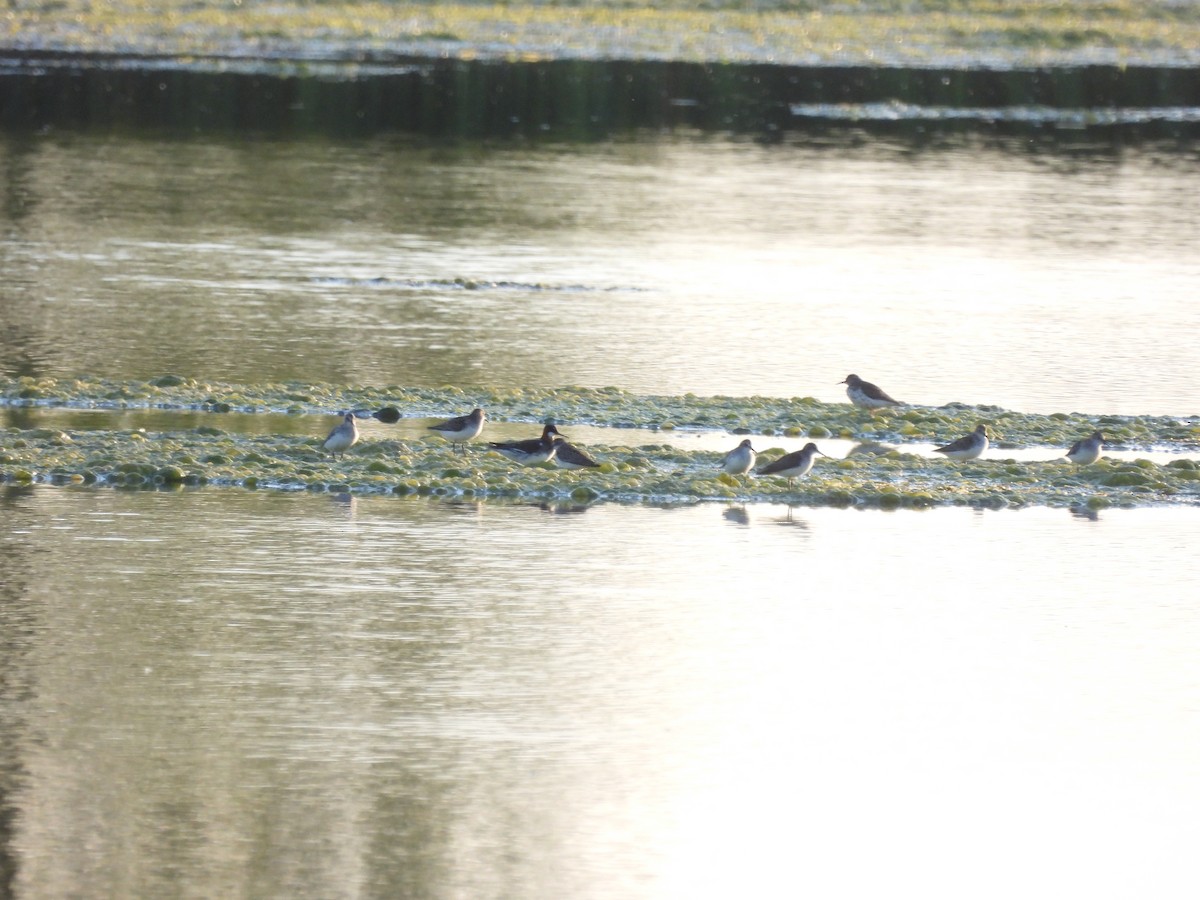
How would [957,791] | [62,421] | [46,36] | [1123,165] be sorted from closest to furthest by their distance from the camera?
[957,791] < [62,421] < [1123,165] < [46,36]

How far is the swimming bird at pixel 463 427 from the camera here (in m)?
19.1

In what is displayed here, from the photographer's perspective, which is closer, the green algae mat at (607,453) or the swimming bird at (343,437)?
the green algae mat at (607,453)

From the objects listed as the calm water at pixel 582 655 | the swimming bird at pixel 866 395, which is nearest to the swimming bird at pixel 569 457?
the calm water at pixel 582 655

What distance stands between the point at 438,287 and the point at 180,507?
13.6 meters

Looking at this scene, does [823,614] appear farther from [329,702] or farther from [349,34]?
[349,34]

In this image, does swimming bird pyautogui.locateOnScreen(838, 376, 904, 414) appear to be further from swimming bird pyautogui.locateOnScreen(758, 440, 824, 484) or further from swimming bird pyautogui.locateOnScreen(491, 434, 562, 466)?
swimming bird pyautogui.locateOnScreen(491, 434, 562, 466)

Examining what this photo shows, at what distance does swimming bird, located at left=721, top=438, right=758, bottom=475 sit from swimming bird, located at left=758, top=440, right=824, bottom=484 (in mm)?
193

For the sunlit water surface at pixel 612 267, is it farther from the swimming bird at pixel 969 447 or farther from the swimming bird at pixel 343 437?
the swimming bird at pixel 343 437

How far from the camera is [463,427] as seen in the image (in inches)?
753

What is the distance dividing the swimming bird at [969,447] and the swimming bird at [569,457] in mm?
3446

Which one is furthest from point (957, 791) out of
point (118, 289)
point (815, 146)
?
point (815, 146)

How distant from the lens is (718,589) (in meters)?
15.2

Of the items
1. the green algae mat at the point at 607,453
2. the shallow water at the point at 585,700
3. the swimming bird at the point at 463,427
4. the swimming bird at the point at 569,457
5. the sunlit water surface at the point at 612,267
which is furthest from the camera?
the sunlit water surface at the point at 612,267

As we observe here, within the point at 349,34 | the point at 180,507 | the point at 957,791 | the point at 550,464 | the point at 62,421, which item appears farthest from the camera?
the point at 349,34
